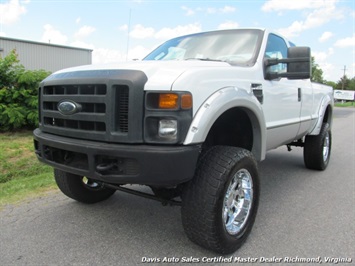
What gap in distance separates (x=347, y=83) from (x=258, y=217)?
10079 cm

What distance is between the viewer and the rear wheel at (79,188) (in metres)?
3.47

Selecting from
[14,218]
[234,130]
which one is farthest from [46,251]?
[234,130]

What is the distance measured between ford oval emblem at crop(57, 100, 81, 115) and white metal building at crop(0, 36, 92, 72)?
18649 mm

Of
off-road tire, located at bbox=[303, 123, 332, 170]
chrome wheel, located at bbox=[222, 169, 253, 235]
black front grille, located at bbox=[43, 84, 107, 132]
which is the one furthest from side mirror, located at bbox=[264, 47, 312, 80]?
off-road tire, located at bbox=[303, 123, 332, 170]

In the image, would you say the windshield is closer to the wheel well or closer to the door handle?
the door handle

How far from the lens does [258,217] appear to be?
3.46 m

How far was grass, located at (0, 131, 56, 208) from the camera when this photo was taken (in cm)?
411

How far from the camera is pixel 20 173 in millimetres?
4980

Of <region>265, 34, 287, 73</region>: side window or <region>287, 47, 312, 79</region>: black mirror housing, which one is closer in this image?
<region>287, 47, 312, 79</region>: black mirror housing

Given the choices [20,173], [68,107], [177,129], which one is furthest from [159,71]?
[20,173]

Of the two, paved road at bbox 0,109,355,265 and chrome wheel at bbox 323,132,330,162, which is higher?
chrome wheel at bbox 323,132,330,162

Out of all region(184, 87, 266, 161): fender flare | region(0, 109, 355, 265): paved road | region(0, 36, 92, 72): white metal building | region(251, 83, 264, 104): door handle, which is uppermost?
region(0, 36, 92, 72): white metal building

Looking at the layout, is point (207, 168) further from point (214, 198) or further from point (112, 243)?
point (112, 243)

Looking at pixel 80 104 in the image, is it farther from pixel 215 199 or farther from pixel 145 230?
pixel 145 230
